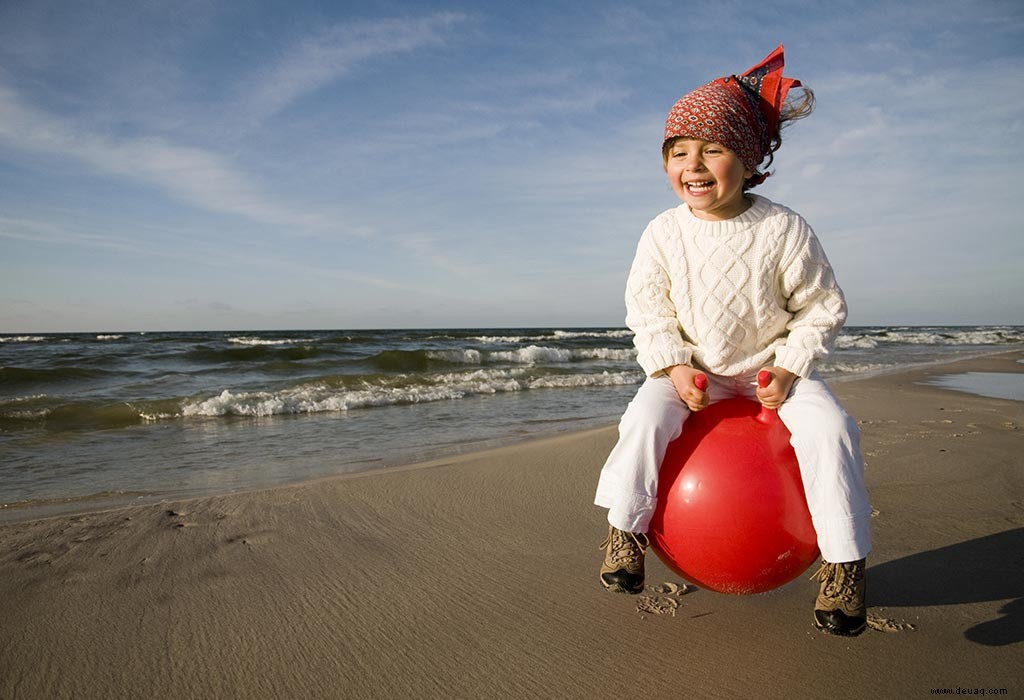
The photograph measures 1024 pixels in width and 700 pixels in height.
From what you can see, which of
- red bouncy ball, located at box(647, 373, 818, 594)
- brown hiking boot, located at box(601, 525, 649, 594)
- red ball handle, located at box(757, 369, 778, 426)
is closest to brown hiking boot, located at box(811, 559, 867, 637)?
red bouncy ball, located at box(647, 373, 818, 594)

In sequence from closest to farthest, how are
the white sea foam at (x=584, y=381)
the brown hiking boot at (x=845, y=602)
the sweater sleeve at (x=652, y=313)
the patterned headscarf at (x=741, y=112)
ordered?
the brown hiking boot at (x=845, y=602), the patterned headscarf at (x=741, y=112), the sweater sleeve at (x=652, y=313), the white sea foam at (x=584, y=381)

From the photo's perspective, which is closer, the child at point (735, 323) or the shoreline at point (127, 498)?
the child at point (735, 323)

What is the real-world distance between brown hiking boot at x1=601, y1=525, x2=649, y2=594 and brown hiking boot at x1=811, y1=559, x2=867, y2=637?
66 centimetres

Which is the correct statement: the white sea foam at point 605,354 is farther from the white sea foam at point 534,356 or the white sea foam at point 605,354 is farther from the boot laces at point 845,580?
the boot laces at point 845,580

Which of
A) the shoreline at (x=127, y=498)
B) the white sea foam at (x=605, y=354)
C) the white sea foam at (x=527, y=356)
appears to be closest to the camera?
the shoreline at (x=127, y=498)

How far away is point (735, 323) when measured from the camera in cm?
275

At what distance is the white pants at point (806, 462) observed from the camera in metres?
2.27

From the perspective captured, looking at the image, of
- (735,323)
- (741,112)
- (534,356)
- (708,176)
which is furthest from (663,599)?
(534,356)

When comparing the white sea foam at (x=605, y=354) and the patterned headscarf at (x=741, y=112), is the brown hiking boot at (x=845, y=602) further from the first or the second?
the white sea foam at (x=605, y=354)

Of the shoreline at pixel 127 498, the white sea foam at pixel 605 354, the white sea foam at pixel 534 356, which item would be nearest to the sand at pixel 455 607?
the shoreline at pixel 127 498

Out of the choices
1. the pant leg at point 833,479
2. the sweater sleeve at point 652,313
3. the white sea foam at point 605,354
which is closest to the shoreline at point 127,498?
the sweater sleeve at point 652,313

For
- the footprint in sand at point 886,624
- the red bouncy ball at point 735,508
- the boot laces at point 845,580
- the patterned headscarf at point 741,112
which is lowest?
the footprint in sand at point 886,624

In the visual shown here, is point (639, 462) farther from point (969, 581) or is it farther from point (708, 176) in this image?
point (969, 581)

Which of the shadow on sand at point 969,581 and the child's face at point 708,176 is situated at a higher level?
the child's face at point 708,176
